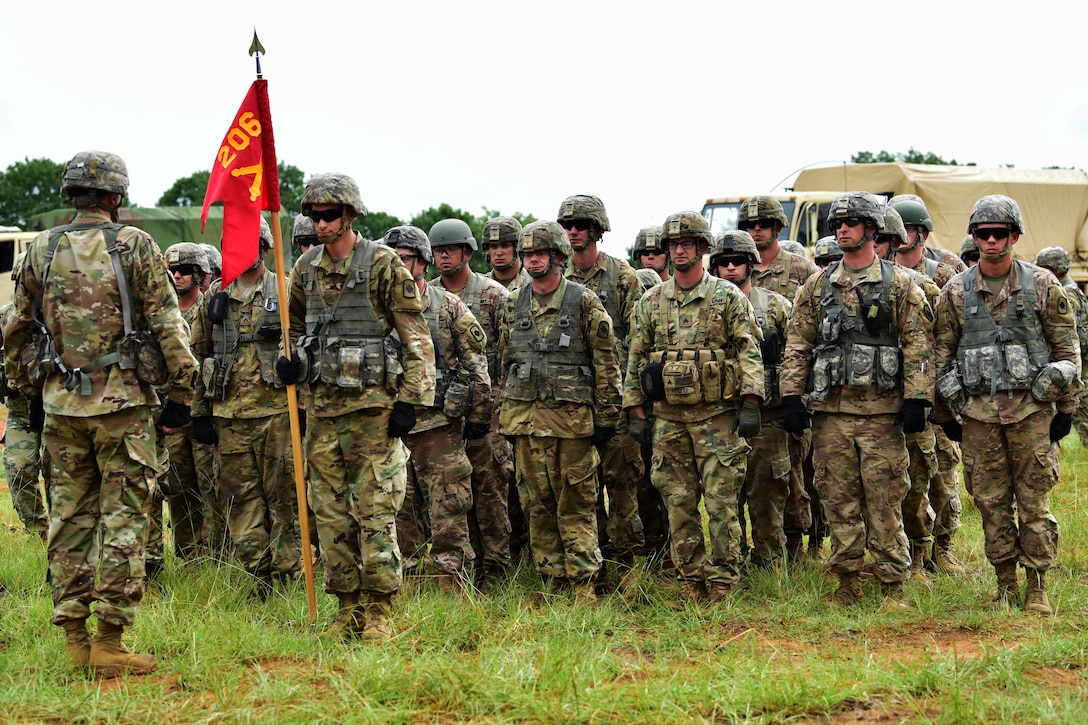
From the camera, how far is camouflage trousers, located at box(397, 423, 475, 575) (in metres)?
7.41

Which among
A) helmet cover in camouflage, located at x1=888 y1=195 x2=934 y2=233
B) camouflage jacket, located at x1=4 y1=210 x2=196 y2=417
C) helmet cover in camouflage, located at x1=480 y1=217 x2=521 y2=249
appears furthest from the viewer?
helmet cover in camouflage, located at x1=888 y1=195 x2=934 y2=233

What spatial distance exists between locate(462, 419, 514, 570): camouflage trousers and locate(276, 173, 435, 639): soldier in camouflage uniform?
170 cm

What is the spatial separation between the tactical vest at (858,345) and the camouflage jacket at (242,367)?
11.0ft

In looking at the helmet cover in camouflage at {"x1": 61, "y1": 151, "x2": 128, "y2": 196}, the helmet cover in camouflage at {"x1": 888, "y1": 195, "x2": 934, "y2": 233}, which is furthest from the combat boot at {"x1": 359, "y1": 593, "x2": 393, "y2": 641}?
the helmet cover in camouflage at {"x1": 888, "y1": 195, "x2": 934, "y2": 233}

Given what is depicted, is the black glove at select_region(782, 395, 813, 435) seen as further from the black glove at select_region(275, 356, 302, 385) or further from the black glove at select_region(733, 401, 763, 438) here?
the black glove at select_region(275, 356, 302, 385)

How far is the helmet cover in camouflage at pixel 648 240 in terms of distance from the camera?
9.27 meters

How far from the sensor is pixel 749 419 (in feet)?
22.5

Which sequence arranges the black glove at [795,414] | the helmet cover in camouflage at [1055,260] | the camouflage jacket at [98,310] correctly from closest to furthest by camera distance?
the camouflage jacket at [98,310] < the black glove at [795,414] < the helmet cover in camouflage at [1055,260]

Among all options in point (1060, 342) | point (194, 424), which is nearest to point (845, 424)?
point (1060, 342)

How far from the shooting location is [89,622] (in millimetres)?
6383

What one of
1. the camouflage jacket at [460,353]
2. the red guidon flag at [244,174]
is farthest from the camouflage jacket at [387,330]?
the camouflage jacket at [460,353]

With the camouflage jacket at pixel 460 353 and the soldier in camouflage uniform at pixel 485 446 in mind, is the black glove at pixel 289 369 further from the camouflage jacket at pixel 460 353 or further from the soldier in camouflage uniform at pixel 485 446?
the soldier in camouflage uniform at pixel 485 446

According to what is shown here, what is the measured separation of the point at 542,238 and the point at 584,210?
0.88 metres

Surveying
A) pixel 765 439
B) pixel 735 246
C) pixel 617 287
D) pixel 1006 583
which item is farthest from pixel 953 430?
pixel 617 287
